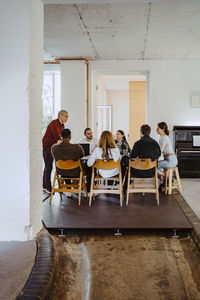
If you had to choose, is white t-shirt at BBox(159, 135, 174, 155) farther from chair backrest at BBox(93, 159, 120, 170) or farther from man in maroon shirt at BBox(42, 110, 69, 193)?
man in maroon shirt at BBox(42, 110, 69, 193)

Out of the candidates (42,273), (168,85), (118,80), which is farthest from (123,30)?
(118,80)

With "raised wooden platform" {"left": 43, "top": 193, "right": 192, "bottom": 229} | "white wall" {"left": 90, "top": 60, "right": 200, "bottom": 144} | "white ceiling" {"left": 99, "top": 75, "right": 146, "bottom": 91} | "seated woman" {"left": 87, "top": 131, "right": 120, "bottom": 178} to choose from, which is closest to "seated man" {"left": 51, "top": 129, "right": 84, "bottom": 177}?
"seated woman" {"left": 87, "top": 131, "right": 120, "bottom": 178}

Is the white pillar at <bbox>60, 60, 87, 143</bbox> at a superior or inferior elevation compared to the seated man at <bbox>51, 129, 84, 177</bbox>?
superior

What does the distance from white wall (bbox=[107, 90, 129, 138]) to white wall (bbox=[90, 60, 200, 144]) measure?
7.42 meters

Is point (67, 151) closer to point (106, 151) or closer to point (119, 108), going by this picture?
point (106, 151)

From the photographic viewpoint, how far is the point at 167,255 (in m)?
3.27

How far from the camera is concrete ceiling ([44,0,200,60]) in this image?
197 inches

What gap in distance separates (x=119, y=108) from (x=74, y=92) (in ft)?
26.1

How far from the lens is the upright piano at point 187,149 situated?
26.5 ft

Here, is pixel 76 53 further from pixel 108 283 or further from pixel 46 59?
pixel 108 283

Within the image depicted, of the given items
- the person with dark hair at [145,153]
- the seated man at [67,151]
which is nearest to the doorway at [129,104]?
the person with dark hair at [145,153]

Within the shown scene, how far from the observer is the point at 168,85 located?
8648 mm

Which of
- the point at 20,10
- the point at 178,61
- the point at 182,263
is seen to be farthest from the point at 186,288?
the point at 178,61

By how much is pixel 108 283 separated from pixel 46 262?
1.94 feet
